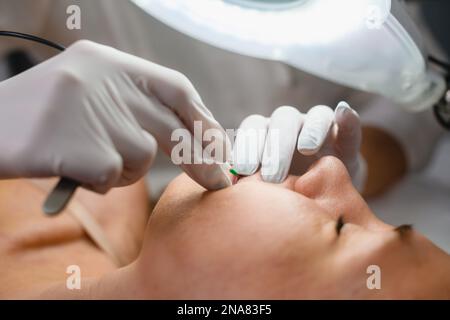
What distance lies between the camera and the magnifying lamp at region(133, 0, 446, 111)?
869 millimetres

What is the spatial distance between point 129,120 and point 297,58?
0.49 meters

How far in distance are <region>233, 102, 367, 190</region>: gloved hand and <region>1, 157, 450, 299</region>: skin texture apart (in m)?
0.07

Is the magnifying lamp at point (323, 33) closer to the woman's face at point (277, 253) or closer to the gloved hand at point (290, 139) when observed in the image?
the gloved hand at point (290, 139)

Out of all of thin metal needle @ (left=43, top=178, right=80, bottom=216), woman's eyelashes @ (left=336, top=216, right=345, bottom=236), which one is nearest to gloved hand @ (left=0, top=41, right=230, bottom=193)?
thin metal needle @ (left=43, top=178, right=80, bottom=216)

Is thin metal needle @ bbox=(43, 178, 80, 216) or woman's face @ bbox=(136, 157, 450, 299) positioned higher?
thin metal needle @ bbox=(43, 178, 80, 216)

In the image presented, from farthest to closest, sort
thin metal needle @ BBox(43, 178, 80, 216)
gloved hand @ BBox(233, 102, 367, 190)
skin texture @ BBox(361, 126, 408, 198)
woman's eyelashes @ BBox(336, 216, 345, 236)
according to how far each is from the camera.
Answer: skin texture @ BBox(361, 126, 408, 198) → gloved hand @ BBox(233, 102, 367, 190) → woman's eyelashes @ BBox(336, 216, 345, 236) → thin metal needle @ BBox(43, 178, 80, 216)

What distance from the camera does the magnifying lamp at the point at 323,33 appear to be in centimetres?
87

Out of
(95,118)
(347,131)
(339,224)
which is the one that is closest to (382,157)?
(347,131)

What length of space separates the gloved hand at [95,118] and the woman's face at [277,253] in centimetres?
8

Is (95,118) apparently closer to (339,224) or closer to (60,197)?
(60,197)

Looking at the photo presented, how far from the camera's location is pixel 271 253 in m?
0.65

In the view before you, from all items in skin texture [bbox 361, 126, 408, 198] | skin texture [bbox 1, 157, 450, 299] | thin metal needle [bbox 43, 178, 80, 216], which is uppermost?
thin metal needle [bbox 43, 178, 80, 216]

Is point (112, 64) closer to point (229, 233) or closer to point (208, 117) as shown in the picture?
point (208, 117)

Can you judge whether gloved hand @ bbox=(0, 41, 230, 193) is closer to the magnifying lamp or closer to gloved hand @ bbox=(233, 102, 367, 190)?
gloved hand @ bbox=(233, 102, 367, 190)
